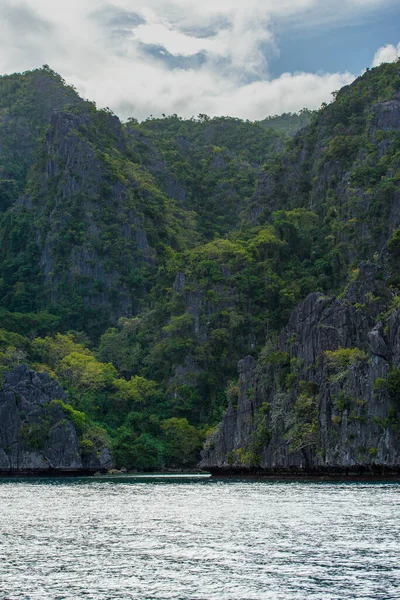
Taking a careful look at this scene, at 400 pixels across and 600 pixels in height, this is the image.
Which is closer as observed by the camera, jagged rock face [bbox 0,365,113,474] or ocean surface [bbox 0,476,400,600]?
ocean surface [bbox 0,476,400,600]

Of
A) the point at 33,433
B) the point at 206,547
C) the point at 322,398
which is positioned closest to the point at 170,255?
the point at 33,433

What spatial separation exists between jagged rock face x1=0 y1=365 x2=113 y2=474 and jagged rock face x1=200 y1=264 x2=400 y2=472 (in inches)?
583

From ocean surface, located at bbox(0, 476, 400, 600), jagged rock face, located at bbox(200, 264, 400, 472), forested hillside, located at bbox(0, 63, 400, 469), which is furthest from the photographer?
forested hillside, located at bbox(0, 63, 400, 469)

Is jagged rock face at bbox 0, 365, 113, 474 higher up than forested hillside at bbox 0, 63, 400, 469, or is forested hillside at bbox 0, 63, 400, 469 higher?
forested hillside at bbox 0, 63, 400, 469

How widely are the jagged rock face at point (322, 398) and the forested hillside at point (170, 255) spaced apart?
214 centimetres

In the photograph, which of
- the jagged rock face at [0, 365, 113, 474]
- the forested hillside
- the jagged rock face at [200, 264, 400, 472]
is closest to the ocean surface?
the jagged rock face at [200, 264, 400, 472]

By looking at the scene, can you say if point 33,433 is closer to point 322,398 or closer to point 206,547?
point 322,398

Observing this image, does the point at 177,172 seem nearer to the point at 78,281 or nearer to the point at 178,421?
the point at 78,281

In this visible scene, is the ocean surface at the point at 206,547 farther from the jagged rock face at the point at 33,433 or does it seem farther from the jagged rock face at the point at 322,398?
the jagged rock face at the point at 33,433

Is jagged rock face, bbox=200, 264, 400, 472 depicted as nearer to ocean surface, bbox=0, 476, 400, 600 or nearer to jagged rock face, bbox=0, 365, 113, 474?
jagged rock face, bbox=0, 365, 113, 474

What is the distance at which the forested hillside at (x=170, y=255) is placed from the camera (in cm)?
11162

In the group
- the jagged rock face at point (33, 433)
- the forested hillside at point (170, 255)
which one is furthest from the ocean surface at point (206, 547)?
the jagged rock face at point (33, 433)

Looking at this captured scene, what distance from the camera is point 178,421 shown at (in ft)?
358

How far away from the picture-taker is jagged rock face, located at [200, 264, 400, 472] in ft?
239
